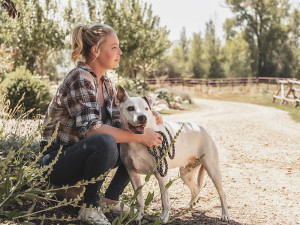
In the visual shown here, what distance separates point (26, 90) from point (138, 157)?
10.0 metres

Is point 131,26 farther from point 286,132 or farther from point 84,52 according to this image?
point 84,52

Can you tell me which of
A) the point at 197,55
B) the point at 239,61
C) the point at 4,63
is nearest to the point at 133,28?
the point at 4,63

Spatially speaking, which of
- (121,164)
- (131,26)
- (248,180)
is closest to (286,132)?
(248,180)

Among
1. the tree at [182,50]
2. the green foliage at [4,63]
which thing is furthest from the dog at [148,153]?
the tree at [182,50]

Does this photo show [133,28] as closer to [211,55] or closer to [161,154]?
[161,154]

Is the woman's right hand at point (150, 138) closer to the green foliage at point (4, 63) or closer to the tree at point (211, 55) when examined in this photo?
the green foliage at point (4, 63)

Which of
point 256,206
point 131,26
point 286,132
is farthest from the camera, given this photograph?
point 131,26

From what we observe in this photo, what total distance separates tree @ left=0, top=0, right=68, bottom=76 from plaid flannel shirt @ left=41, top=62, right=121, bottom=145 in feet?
62.4

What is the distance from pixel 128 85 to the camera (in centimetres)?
2016

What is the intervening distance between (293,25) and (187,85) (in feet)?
70.8

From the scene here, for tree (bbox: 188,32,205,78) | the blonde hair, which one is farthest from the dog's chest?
tree (bbox: 188,32,205,78)

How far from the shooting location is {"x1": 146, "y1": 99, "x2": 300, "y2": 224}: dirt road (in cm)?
384

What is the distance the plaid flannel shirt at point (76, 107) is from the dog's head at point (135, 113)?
213 millimetres

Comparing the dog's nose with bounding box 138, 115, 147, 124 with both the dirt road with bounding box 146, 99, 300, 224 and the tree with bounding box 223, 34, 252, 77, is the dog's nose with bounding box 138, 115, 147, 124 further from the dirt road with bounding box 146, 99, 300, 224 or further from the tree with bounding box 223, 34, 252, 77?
the tree with bounding box 223, 34, 252, 77
